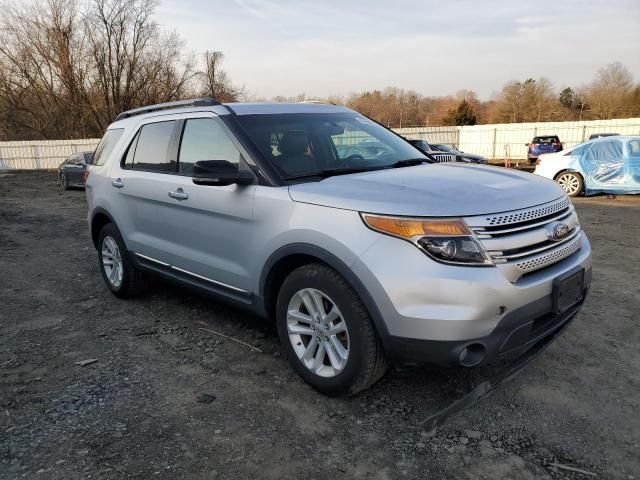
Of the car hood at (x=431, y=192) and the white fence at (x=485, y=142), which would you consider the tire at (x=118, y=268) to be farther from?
the white fence at (x=485, y=142)

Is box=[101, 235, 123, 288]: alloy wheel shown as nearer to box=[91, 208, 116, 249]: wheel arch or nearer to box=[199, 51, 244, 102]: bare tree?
box=[91, 208, 116, 249]: wheel arch

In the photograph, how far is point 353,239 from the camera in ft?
8.89

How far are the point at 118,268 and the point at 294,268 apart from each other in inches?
108

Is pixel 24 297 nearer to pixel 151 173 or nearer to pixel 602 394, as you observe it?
pixel 151 173

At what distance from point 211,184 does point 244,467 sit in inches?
70.0

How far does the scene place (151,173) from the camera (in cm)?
436

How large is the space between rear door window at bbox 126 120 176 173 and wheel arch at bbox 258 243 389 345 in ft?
4.75

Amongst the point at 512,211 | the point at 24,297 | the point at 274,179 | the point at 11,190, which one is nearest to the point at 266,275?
the point at 274,179

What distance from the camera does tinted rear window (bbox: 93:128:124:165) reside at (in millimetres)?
5133

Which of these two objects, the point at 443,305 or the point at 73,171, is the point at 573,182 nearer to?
the point at 443,305

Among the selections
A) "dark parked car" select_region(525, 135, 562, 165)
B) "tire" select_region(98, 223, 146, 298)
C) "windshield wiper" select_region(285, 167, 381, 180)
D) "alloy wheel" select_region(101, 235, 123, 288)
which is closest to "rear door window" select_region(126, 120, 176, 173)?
"tire" select_region(98, 223, 146, 298)

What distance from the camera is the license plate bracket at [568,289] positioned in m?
2.75

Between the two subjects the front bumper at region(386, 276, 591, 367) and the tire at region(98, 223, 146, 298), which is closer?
the front bumper at region(386, 276, 591, 367)

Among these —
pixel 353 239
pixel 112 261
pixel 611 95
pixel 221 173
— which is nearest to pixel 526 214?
pixel 353 239
